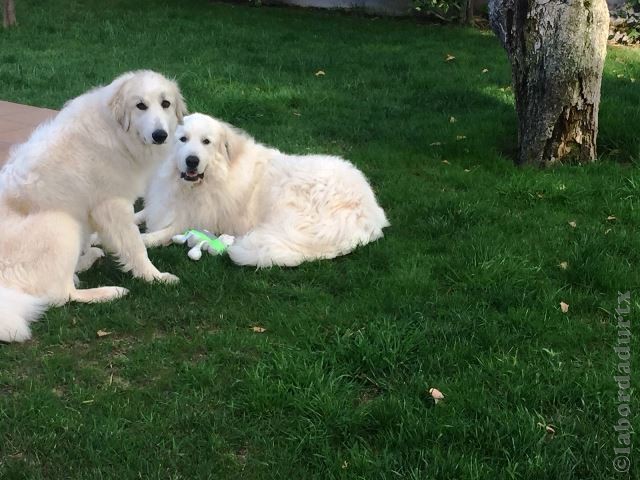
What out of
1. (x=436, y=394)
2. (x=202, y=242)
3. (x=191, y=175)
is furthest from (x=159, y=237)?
(x=436, y=394)

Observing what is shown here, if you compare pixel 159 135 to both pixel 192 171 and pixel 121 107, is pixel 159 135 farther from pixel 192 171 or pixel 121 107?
pixel 192 171

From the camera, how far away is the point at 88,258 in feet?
13.6

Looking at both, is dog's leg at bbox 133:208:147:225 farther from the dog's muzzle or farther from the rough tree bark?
the rough tree bark

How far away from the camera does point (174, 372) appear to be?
2.99 meters

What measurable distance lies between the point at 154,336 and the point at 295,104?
454 centimetres

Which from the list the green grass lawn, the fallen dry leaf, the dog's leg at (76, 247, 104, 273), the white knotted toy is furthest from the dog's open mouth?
the fallen dry leaf

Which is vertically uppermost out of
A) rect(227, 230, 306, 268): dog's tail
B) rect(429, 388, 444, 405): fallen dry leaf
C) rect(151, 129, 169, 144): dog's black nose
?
rect(151, 129, 169, 144): dog's black nose

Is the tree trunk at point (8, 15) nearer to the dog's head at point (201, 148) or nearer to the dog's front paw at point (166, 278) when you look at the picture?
the dog's head at point (201, 148)

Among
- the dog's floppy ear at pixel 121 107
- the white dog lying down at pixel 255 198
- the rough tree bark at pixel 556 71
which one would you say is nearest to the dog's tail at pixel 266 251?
the white dog lying down at pixel 255 198

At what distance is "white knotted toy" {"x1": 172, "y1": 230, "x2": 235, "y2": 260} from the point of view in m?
4.22

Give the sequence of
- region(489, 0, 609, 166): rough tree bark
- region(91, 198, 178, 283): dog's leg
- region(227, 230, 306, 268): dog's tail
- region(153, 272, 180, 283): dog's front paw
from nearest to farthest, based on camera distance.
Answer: region(91, 198, 178, 283): dog's leg → region(153, 272, 180, 283): dog's front paw → region(227, 230, 306, 268): dog's tail → region(489, 0, 609, 166): rough tree bark

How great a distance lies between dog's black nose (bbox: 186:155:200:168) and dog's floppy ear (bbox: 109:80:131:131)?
0.79 meters

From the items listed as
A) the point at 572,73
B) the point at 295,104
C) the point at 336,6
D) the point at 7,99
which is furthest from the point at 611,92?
the point at 336,6

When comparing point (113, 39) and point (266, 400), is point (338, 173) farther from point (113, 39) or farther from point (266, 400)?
point (113, 39)
